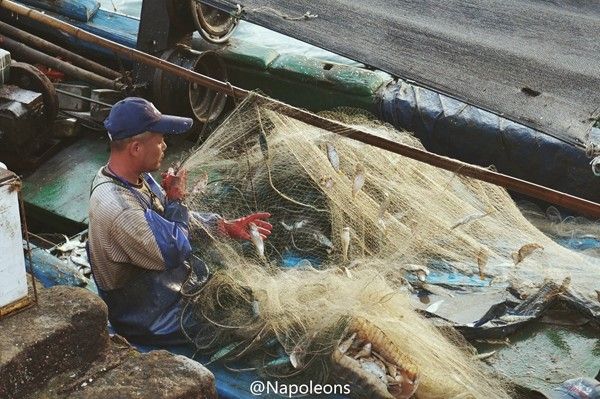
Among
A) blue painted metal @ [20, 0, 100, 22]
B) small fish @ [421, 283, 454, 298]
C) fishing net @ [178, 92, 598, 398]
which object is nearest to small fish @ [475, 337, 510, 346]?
fishing net @ [178, 92, 598, 398]

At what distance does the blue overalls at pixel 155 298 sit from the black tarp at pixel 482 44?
181 centimetres

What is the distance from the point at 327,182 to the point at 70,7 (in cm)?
416

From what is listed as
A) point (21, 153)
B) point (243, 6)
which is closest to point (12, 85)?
point (21, 153)

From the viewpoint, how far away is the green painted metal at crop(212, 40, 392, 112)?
25.2 feet

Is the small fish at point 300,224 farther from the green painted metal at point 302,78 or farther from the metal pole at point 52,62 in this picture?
the metal pole at point 52,62

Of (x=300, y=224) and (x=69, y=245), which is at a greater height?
(x=300, y=224)

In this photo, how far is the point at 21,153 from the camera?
24.0 feet

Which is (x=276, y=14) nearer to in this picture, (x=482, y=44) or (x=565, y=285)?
(x=482, y=44)

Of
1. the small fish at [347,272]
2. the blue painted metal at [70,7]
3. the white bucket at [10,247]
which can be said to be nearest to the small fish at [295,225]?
the small fish at [347,272]

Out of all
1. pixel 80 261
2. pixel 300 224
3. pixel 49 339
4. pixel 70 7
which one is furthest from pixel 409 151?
pixel 70 7

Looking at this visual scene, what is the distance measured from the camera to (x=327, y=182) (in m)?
5.77

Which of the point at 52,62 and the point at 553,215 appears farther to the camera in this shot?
the point at 52,62

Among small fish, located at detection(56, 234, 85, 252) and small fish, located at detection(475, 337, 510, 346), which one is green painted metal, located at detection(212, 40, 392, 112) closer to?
small fish, located at detection(56, 234, 85, 252)

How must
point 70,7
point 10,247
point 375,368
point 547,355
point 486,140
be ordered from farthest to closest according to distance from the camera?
1. point 70,7
2. point 486,140
3. point 547,355
4. point 375,368
5. point 10,247
